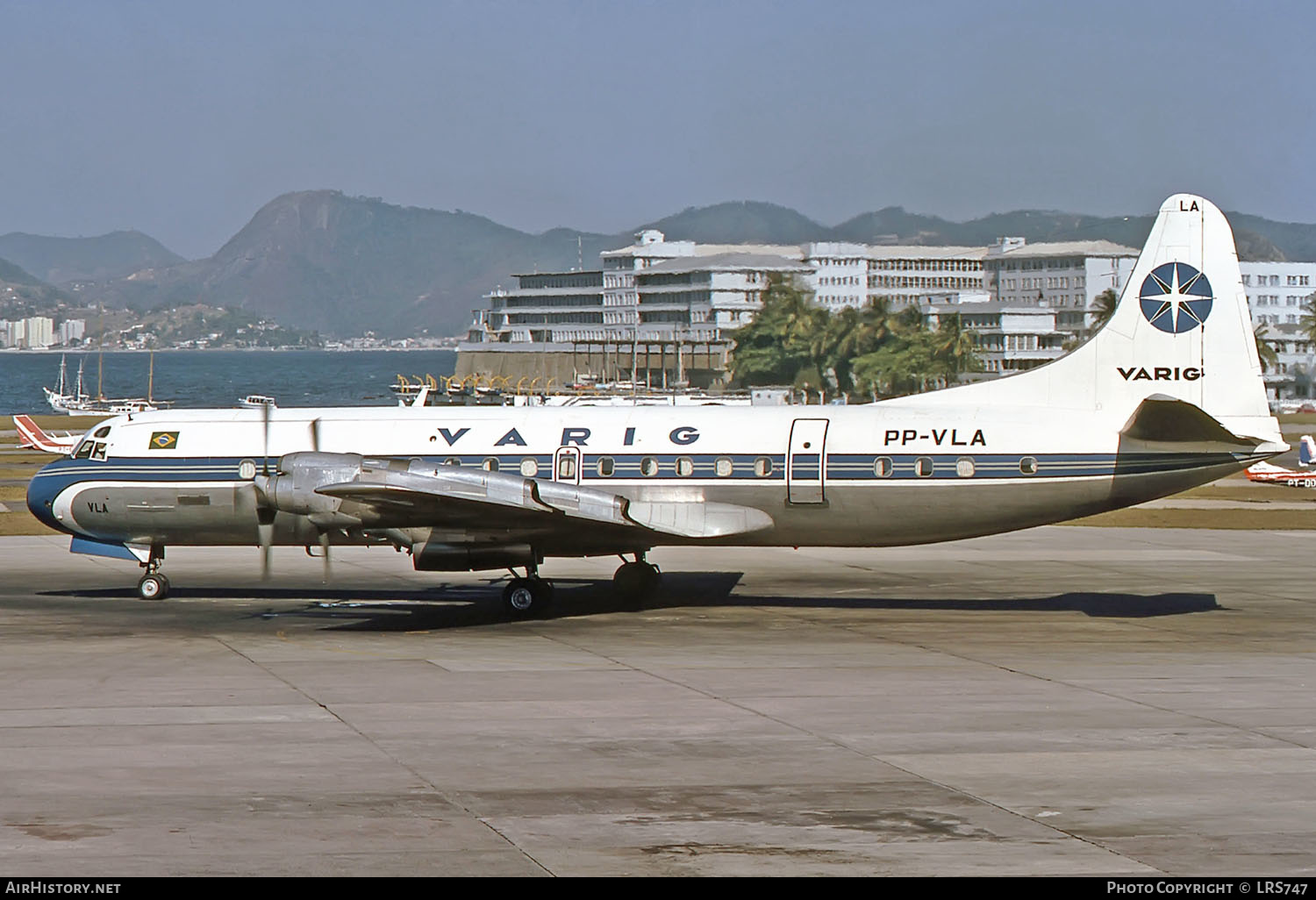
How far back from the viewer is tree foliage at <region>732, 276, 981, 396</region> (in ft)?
473

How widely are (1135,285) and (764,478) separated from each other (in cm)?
774

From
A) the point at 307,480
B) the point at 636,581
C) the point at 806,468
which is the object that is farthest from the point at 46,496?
the point at 806,468

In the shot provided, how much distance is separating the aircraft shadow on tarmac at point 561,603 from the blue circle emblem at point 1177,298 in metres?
5.53

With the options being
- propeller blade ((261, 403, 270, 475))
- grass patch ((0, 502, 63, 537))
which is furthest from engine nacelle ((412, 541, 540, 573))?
grass patch ((0, 502, 63, 537))

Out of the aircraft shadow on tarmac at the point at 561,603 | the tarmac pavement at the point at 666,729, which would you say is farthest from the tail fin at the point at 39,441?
the aircraft shadow on tarmac at the point at 561,603

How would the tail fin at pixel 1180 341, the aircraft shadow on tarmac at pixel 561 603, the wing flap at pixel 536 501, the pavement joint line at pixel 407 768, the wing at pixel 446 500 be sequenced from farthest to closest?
1. the aircraft shadow on tarmac at pixel 561 603
2. the tail fin at pixel 1180 341
3. the wing at pixel 446 500
4. the wing flap at pixel 536 501
5. the pavement joint line at pixel 407 768

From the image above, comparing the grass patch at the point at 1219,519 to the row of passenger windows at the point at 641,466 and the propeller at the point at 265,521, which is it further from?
the propeller at the point at 265,521

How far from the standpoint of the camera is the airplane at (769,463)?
86.1ft

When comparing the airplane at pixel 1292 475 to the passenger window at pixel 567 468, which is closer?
the passenger window at pixel 567 468

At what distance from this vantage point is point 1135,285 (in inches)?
1091

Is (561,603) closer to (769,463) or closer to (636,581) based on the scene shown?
(636,581)

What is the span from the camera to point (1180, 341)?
27.2m

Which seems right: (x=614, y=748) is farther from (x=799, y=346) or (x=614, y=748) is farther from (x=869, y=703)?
(x=799, y=346)
